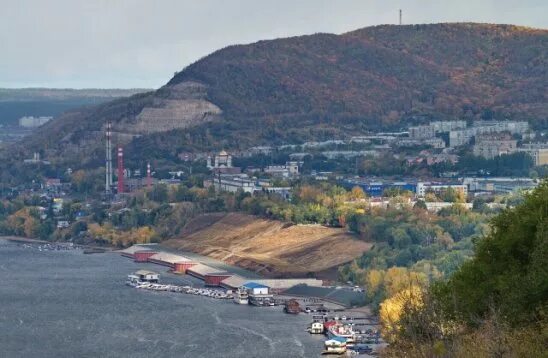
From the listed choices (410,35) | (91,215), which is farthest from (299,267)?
(410,35)

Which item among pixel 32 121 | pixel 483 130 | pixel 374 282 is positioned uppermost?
pixel 483 130

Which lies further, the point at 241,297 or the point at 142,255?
the point at 142,255

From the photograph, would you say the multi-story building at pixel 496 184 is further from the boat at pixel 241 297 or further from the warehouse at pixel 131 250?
the boat at pixel 241 297

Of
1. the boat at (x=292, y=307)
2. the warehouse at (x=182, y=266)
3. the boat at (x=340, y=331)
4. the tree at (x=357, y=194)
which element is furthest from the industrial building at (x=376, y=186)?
the boat at (x=340, y=331)

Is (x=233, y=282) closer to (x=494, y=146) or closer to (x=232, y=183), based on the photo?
(x=232, y=183)

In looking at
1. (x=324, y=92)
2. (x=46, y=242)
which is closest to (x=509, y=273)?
(x=46, y=242)

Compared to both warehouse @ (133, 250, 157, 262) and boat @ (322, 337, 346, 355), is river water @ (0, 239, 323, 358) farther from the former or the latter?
warehouse @ (133, 250, 157, 262)

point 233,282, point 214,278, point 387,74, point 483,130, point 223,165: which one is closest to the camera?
point 233,282

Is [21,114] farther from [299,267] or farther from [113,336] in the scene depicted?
[113,336]
